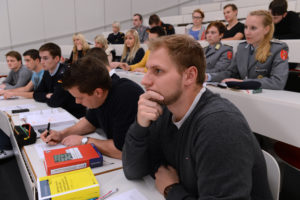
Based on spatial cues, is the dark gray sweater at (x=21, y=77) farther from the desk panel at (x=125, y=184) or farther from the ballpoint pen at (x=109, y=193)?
the ballpoint pen at (x=109, y=193)

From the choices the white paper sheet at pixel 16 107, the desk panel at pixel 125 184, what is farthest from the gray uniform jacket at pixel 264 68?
the white paper sheet at pixel 16 107

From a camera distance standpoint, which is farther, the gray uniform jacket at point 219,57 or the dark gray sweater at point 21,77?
the dark gray sweater at point 21,77

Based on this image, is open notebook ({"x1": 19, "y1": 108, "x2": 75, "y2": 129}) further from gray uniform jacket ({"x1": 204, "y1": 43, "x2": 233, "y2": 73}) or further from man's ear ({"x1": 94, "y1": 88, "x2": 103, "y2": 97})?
gray uniform jacket ({"x1": 204, "y1": 43, "x2": 233, "y2": 73})

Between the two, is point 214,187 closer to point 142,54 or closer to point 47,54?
point 47,54

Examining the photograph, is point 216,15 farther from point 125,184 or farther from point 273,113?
point 125,184

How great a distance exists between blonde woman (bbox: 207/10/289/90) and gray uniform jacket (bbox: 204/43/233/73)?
0.37 meters

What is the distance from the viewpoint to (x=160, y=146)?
1064mm

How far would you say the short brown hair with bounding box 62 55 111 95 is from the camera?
1.32m

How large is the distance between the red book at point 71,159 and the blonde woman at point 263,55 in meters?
1.22

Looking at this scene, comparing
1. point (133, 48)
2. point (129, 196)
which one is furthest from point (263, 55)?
point (133, 48)

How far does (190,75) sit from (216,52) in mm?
1993

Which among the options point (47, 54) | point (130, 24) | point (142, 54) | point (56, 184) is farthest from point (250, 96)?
point (130, 24)

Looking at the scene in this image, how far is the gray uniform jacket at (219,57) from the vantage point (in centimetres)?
265

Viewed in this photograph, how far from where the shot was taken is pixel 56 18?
638 cm
